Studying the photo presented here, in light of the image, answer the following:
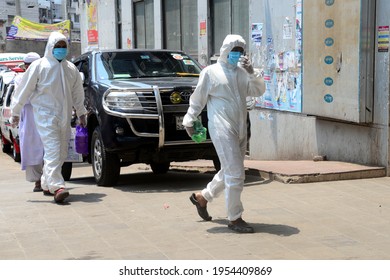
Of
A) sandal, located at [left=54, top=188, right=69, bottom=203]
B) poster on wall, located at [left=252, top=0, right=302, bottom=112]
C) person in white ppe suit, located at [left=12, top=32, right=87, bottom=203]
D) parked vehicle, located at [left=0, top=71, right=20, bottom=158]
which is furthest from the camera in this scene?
parked vehicle, located at [left=0, top=71, right=20, bottom=158]

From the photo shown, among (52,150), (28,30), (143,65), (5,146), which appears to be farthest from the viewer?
(28,30)

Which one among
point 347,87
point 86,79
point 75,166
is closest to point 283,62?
point 347,87

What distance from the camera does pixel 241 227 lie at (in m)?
6.11

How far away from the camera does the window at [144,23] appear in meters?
18.0

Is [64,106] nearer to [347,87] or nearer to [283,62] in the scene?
[347,87]

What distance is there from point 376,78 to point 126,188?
3.65m

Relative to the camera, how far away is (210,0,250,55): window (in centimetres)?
1307

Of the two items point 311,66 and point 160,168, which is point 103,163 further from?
point 311,66

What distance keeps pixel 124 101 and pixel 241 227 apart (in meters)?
2.98

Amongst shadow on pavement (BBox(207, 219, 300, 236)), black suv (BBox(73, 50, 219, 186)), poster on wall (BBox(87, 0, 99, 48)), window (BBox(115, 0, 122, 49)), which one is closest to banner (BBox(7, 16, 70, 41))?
poster on wall (BBox(87, 0, 99, 48))

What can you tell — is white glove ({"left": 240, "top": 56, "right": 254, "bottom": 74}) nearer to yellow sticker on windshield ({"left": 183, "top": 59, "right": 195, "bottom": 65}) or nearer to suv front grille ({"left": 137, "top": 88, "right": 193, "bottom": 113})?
suv front grille ({"left": 137, "top": 88, "right": 193, "bottom": 113})

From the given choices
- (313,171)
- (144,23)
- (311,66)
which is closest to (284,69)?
(311,66)

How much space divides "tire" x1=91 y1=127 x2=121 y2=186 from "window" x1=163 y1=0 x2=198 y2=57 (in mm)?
6697

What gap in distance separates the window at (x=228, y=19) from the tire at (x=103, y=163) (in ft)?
16.5
